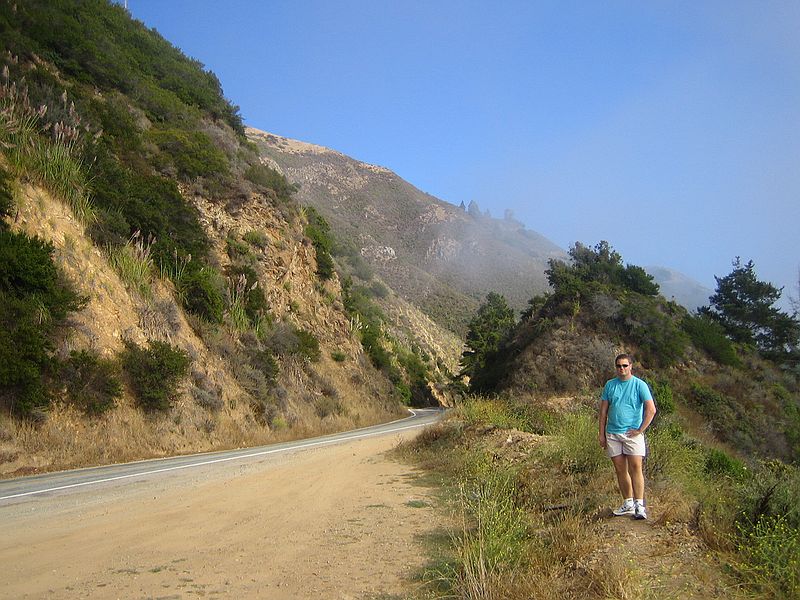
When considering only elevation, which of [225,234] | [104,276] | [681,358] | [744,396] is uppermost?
[225,234]

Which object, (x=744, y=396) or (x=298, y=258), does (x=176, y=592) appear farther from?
(x=744, y=396)

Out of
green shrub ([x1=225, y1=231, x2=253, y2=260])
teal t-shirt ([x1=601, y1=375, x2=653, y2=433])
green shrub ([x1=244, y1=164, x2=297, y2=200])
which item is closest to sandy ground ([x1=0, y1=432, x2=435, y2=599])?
teal t-shirt ([x1=601, y1=375, x2=653, y2=433])

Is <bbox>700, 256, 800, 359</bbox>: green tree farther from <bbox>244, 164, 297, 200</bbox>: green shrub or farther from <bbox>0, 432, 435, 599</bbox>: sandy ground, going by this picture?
<bbox>0, 432, 435, 599</bbox>: sandy ground

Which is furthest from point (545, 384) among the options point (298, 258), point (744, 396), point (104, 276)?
point (104, 276)

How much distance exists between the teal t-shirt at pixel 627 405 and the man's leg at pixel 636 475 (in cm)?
30

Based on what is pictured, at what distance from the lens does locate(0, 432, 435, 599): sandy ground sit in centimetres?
472

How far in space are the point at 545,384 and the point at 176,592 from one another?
3004 cm

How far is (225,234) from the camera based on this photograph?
26734mm

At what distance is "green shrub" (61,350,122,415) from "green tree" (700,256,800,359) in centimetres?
3718

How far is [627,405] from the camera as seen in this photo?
5.98 meters

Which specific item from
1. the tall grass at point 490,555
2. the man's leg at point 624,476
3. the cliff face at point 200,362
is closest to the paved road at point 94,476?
the cliff face at point 200,362

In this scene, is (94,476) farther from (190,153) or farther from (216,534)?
(190,153)

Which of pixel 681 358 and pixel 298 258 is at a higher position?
pixel 298 258

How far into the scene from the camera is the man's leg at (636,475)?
5.57m
